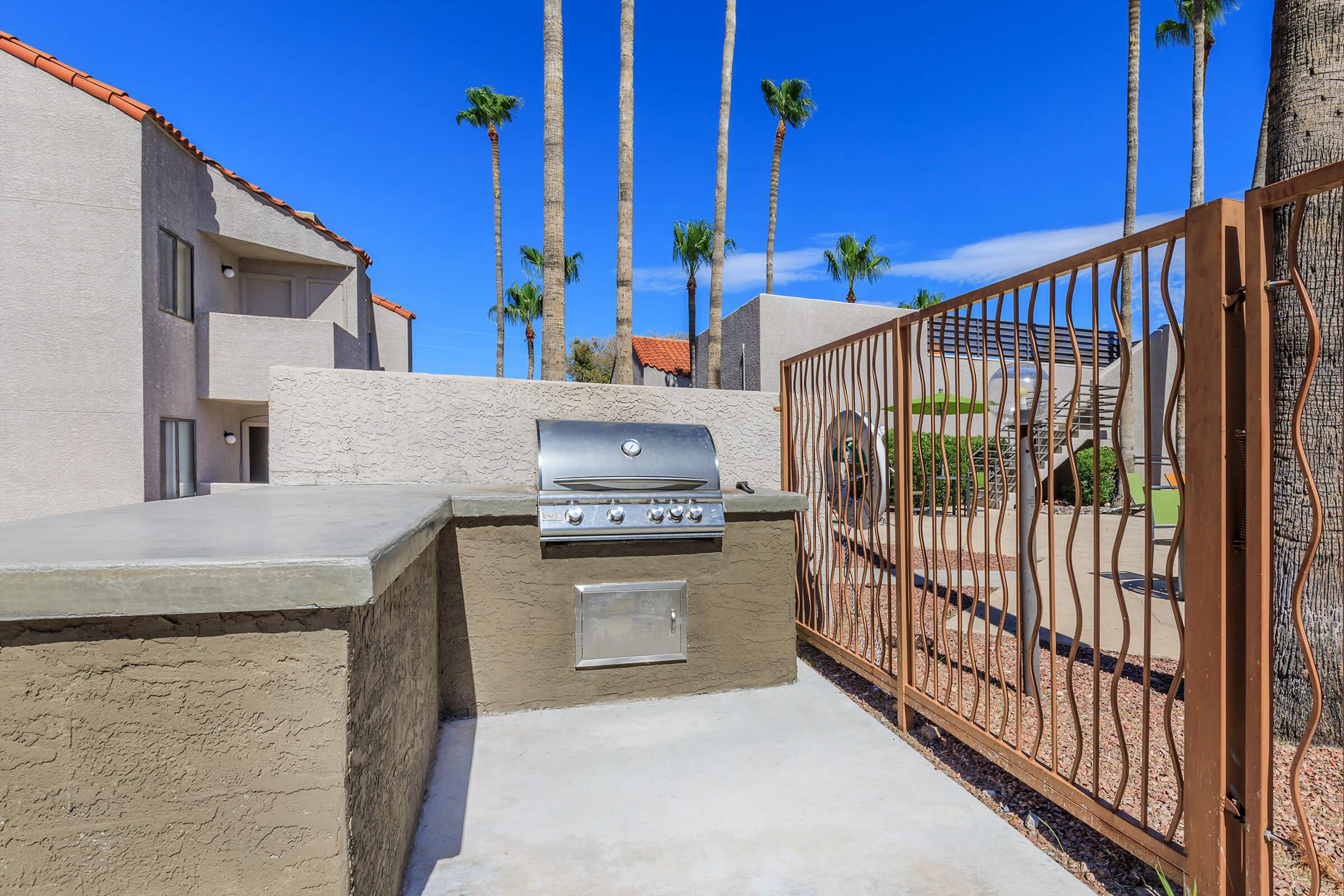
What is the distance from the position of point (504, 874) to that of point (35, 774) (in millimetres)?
1457

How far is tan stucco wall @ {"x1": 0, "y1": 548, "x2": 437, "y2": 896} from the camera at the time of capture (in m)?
1.47

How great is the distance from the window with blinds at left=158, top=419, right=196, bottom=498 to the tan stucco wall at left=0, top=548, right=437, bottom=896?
431 inches

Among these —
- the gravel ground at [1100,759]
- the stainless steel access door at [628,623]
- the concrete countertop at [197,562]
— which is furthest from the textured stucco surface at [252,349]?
the gravel ground at [1100,759]

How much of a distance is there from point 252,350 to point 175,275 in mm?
1596

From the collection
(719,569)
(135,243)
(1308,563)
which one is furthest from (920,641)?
(135,243)

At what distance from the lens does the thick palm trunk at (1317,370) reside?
10.2 feet

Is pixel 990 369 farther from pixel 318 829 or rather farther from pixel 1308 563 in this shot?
pixel 318 829

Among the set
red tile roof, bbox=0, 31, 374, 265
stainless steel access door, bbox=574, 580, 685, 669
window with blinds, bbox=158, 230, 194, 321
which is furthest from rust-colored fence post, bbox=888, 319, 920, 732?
red tile roof, bbox=0, 31, 374, 265

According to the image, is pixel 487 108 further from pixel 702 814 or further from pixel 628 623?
pixel 702 814

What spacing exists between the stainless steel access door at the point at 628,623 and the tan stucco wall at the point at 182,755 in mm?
2046

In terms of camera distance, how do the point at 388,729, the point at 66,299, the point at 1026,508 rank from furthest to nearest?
1. the point at 66,299
2. the point at 1026,508
3. the point at 388,729

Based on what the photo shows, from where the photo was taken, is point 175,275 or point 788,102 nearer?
point 175,275

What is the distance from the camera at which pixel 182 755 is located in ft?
5.12

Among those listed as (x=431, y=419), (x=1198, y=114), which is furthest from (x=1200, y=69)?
(x=431, y=419)
